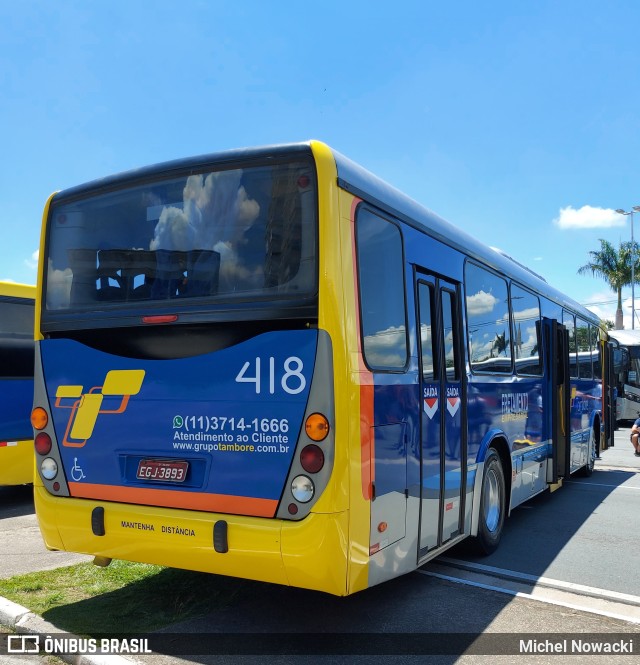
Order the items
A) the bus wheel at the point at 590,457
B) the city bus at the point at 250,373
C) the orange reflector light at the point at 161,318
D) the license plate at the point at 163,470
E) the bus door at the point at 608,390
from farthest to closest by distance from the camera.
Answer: the bus door at the point at 608,390
the bus wheel at the point at 590,457
the orange reflector light at the point at 161,318
the license plate at the point at 163,470
the city bus at the point at 250,373

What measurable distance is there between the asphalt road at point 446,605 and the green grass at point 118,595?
0.49ft

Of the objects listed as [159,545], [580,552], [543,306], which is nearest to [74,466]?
[159,545]

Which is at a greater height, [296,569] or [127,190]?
[127,190]

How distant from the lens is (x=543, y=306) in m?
9.62

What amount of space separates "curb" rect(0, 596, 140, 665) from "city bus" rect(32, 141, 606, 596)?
0.51 metres

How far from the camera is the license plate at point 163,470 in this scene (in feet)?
14.8

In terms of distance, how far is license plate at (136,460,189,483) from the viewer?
14.8ft

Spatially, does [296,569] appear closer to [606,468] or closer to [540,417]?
[540,417]

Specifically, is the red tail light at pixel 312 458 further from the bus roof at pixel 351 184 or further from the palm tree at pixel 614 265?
the palm tree at pixel 614 265

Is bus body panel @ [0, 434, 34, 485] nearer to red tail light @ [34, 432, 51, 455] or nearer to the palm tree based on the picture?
red tail light @ [34, 432, 51, 455]

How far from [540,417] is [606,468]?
7.01m

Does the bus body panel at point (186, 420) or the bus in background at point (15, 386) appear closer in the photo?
the bus body panel at point (186, 420)

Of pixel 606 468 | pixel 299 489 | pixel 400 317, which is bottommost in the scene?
pixel 606 468

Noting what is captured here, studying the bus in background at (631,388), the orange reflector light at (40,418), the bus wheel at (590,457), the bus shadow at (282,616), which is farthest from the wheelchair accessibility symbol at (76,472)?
the bus in background at (631,388)
